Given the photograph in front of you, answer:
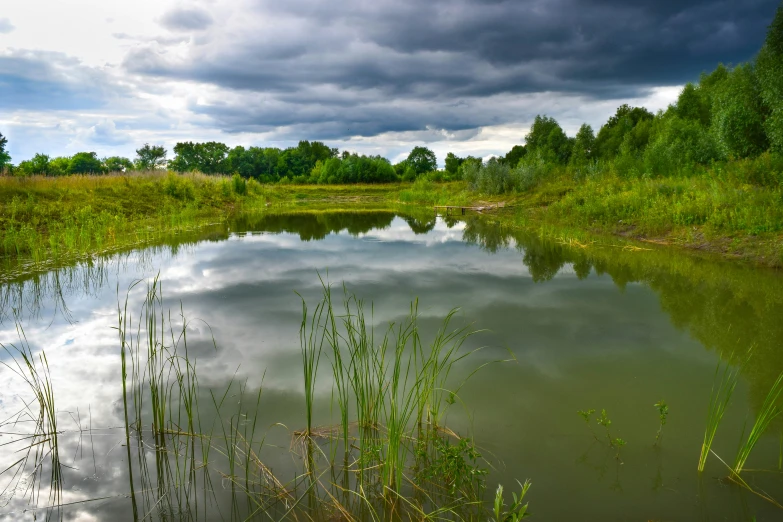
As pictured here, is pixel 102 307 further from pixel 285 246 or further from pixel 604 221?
pixel 604 221

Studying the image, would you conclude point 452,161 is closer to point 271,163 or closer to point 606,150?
point 606,150

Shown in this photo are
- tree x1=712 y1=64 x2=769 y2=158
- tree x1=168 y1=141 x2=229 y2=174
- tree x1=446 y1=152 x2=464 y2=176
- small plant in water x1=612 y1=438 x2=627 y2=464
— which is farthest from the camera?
tree x1=168 y1=141 x2=229 y2=174

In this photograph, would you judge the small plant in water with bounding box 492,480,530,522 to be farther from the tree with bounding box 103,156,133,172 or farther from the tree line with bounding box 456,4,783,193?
the tree with bounding box 103,156,133,172

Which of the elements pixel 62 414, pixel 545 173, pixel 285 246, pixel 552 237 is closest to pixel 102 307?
pixel 62 414

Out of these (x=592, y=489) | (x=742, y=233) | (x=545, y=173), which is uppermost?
(x=545, y=173)

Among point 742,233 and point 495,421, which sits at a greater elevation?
point 742,233

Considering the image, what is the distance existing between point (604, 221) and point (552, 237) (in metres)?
2.35

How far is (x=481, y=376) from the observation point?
14.4 ft

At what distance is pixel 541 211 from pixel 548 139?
32468mm

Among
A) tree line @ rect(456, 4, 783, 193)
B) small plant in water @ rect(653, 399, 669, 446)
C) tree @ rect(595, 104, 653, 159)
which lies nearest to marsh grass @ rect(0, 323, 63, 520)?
small plant in water @ rect(653, 399, 669, 446)

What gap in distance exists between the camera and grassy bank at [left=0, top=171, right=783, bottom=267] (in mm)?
10125

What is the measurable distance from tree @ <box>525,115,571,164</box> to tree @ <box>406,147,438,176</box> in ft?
79.3

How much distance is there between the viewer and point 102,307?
6.50 m

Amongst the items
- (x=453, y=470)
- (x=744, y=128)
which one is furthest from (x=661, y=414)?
(x=744, y=128)
